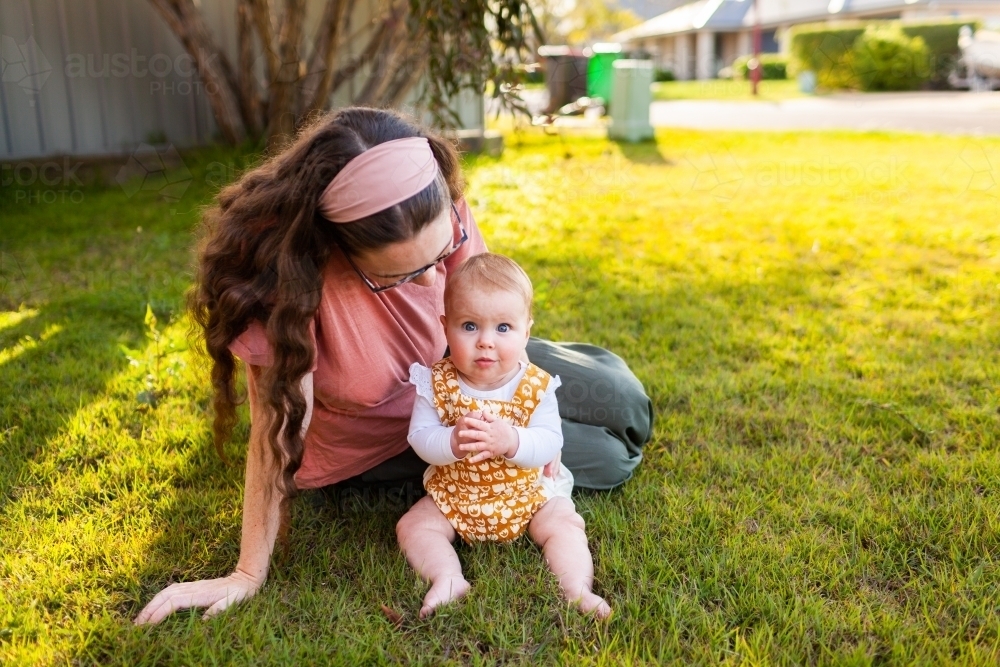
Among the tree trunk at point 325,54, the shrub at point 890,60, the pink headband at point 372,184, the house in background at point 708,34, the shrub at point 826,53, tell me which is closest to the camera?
the pink headband at point 372,184

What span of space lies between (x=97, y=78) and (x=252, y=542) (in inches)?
229

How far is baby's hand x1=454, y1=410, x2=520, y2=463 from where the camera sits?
1.74 m

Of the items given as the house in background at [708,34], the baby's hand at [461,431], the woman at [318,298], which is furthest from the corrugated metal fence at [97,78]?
the house in background at [708,34]

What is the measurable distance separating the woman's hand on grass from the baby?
1.23 feet

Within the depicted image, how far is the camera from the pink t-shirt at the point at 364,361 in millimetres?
1880

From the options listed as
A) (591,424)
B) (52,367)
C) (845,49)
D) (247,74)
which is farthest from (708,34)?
(591,424)

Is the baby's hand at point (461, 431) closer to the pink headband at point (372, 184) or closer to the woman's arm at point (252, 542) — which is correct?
the woman's arm at point (252, 542)

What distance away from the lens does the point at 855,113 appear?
12031 mm

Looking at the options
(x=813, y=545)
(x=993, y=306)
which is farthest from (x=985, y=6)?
(x=813, y=545)

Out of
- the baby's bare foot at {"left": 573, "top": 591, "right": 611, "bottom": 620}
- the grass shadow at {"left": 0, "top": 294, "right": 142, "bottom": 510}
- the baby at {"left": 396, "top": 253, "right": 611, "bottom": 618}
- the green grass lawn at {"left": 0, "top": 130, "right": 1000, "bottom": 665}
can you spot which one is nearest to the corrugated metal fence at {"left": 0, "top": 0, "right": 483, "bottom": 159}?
the green grass lawn at {"left": 0, "top": 130, "right": 1000, "bottom": 665}

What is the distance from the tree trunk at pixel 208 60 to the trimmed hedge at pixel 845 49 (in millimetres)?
14779

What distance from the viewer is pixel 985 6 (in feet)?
79.0

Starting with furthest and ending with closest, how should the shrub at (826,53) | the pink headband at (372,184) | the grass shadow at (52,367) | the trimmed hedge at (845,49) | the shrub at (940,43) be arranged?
the shrub at (826,53) → the trimmed hedge at (845,49) → the shrub at (940,43) → the grass shadow at (52,367) → the pink headband at (372,184)

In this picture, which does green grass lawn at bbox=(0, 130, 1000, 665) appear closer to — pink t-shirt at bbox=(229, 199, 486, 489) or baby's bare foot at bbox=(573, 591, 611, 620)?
baby's bare foot at bbox=(573, 591, 611, 620)
